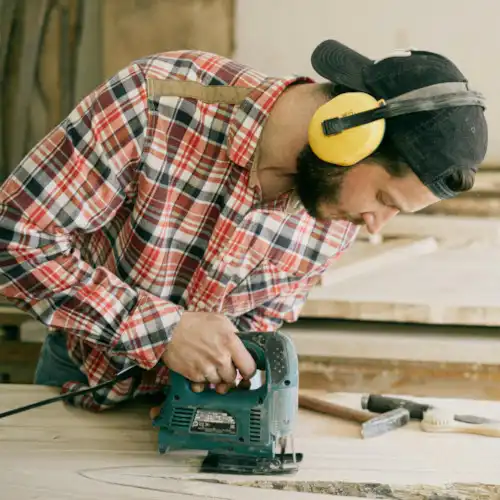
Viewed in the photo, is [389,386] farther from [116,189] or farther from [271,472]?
[116,189]

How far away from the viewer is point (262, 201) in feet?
4.38

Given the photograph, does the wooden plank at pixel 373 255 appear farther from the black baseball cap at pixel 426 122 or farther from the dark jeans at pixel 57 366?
the black baseball cap at pixel 426 122

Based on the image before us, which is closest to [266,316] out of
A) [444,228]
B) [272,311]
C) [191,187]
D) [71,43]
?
[272,311]

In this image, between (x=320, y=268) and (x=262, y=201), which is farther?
(x=320, y=268)

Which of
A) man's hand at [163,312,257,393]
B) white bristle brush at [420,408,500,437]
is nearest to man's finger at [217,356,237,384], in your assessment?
man's hand at [163,312,257,393]

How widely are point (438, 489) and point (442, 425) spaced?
233 millimetres

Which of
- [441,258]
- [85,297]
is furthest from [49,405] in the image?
[441,258]

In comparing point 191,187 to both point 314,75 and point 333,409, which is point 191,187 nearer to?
point 333,409

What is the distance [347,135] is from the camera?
110 centimetres

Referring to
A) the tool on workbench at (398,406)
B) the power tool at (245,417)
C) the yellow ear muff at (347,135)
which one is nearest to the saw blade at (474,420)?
the tool on workbench at (398,406)

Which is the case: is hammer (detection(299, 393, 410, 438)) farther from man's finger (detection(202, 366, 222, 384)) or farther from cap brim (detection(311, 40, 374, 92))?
cap brim (detection(311, 40, 374, 92))

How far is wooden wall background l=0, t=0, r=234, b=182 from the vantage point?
81.7 inches

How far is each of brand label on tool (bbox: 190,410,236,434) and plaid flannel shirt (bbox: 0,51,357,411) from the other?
0.42 ft

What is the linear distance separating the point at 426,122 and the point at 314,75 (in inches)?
43.6
